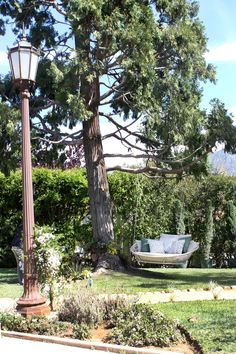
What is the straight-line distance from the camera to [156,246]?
15.1m

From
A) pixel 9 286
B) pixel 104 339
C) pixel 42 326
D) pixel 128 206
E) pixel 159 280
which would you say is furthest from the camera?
pixel 128 206

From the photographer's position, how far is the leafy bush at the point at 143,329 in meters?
A: 5.25

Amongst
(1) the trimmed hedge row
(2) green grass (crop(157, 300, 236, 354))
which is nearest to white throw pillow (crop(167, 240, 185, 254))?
(1) the trimmed hedge row

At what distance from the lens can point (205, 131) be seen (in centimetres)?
1215

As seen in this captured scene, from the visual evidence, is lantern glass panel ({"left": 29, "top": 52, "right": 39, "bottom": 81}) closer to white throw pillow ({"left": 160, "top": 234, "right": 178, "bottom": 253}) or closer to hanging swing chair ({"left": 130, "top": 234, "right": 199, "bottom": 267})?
hanging swing chair ({"left": 130, "top": 234, "right": 199, "bottom": 267})

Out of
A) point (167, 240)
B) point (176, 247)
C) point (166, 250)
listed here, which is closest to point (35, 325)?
point (176, 247)

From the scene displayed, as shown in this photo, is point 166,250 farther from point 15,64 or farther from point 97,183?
point 15,64

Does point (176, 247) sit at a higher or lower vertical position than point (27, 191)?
lower

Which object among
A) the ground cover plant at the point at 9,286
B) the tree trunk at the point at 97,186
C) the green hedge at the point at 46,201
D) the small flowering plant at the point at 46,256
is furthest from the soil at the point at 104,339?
the green hedge at the point at 46,201

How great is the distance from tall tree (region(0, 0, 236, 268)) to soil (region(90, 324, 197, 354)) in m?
5.35

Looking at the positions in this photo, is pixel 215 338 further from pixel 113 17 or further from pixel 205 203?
pixel 205 203

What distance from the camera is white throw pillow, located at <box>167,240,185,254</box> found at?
14.6 metres

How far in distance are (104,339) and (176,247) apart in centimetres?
937

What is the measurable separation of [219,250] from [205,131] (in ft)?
19.4
